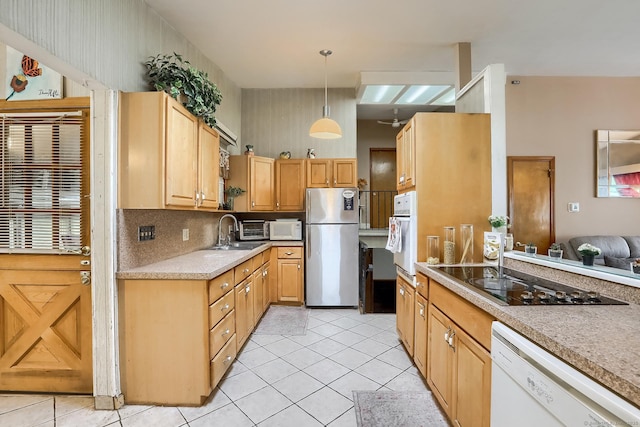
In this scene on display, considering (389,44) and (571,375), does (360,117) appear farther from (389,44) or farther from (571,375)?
(571,375)

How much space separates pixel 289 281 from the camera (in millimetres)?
4027

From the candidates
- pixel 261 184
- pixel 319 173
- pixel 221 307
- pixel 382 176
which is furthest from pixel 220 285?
pixel 382 176

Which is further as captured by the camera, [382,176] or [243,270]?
[382,176]

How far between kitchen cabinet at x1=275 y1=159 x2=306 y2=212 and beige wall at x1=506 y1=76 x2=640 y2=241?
2.92 metres

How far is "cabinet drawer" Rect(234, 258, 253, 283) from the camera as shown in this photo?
8.32 ft

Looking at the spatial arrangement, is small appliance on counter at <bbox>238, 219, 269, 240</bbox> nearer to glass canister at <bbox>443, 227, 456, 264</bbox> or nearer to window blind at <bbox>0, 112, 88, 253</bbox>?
window blind at <bbox>0, 112, 88, 253</bbox>

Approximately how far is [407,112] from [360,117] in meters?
0.96

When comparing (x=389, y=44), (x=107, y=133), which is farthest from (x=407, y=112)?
(x=107, y=133)

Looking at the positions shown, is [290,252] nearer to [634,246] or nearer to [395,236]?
[395,236]

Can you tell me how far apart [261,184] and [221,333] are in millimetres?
2367

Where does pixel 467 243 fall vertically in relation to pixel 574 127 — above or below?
below

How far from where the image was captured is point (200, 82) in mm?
2346

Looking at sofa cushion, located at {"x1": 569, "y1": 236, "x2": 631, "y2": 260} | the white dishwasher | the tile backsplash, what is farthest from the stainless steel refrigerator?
the white dishwasher

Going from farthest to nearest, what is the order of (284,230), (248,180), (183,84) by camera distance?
(284,230) < (248,180) < (183,84)
